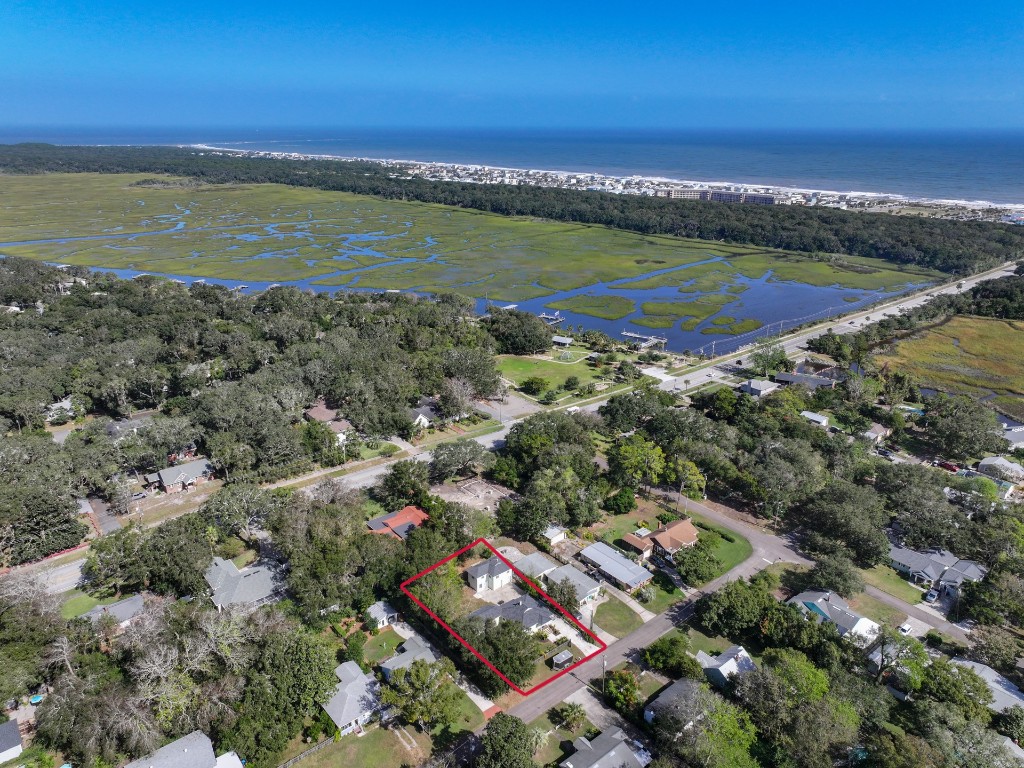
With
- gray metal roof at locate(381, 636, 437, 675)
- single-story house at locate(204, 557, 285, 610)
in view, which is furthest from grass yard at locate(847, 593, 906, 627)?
single-story house at locate(204, 557, 285, 610)

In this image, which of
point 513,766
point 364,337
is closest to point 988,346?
point 364,337

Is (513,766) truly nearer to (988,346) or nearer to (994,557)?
(994,557)

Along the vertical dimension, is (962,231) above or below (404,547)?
above

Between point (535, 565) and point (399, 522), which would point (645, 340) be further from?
point (399, 522)

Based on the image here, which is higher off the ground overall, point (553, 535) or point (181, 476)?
point (181, 476)

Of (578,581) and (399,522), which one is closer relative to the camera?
(578,581)

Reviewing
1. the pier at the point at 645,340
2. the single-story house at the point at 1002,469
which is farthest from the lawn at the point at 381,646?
the pier at the point at 645,340

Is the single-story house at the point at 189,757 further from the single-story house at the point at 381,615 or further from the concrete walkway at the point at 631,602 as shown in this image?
the concrete walkway at the point at 631,602

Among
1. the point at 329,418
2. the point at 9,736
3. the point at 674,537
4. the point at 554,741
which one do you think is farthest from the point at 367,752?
the point at 329,418
